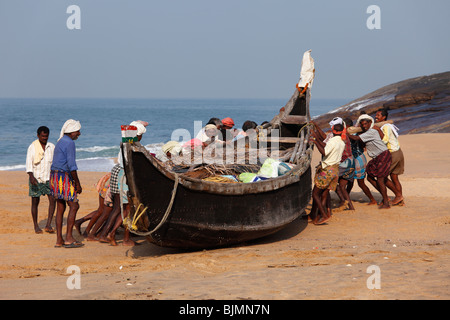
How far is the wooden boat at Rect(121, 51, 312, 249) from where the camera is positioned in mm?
5941

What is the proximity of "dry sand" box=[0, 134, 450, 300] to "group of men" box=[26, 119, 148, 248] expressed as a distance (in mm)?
305

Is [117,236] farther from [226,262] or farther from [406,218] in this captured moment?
[406,218]

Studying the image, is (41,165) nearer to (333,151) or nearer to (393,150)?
(333,151)

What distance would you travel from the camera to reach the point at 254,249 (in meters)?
6.91

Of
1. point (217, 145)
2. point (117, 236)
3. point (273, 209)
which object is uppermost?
point (217, 145)

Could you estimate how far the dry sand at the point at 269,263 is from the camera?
Result: 4785 millimetres

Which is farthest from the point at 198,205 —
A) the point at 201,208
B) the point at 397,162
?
the point at 397,162

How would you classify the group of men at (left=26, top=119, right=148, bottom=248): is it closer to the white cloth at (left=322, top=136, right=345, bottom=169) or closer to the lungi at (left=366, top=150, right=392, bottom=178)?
the white cloth at (left=322, top=136, right=345, bottom=169)

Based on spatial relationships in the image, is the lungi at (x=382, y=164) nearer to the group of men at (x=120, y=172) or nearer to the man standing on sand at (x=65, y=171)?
the group of men at (x=120, y=172)

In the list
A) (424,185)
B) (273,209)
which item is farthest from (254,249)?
(424,185)

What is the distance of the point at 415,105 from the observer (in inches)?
1134

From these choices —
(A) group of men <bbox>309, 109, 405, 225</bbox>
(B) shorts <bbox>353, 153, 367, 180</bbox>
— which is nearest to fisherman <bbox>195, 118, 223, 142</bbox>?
(A) group of men <bbox>309, 109, 405, 225</bbox>

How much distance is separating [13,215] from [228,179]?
4.52m
